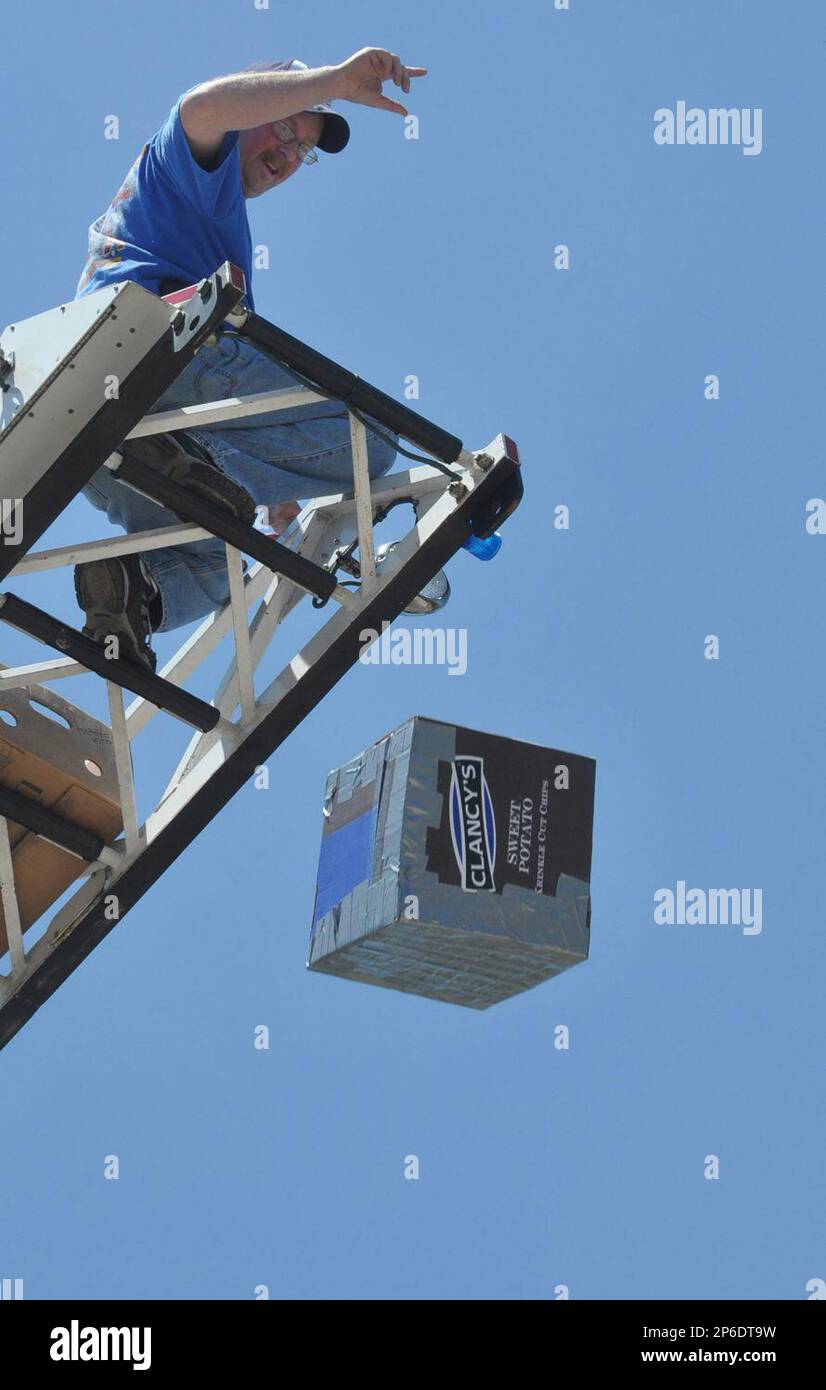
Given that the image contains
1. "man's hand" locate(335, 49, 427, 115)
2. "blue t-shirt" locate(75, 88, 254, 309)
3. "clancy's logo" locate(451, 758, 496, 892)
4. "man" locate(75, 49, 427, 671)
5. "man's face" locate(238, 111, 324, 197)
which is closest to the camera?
"man's hand" locate(335, 49, 427, 115)

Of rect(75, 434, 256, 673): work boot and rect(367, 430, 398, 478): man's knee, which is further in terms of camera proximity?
rect(367, 430, 398, 478): man's knee

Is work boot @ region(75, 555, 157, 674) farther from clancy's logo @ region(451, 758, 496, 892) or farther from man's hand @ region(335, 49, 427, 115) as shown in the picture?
man's hand @ region(335, 49, 427, 115)

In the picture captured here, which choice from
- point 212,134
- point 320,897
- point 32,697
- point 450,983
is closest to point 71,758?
point 32,697

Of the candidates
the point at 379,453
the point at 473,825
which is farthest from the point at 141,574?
the point at 473,825

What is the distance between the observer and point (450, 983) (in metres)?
9.77

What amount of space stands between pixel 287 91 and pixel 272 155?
0.94m

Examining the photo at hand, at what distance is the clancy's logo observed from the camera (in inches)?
364

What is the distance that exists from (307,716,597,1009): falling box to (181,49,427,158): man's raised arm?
2595mm

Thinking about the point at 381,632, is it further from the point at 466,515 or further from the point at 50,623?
the point at 50,623

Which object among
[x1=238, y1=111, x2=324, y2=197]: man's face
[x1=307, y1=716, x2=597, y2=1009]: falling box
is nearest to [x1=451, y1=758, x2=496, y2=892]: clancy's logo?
[x1=307, y1=716, x2=597, y2=1009]: falling box

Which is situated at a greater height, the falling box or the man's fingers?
the man's fingers

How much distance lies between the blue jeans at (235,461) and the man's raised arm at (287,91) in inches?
35.4

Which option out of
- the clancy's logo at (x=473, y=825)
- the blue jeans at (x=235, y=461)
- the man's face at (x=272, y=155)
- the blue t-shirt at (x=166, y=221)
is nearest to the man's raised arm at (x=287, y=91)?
the blue t-shirt at (x=166, y=221)

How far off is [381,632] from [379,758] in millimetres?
622
